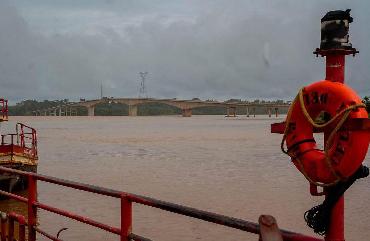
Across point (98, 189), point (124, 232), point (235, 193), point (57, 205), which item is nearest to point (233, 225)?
point (124, 232)

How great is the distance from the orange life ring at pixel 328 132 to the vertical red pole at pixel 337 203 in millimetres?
165

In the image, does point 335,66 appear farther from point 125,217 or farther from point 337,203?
point 125,217

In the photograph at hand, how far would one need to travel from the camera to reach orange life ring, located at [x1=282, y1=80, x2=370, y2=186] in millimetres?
3295

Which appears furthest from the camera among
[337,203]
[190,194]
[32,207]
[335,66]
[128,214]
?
[190,194]

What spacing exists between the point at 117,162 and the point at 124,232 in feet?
97.3

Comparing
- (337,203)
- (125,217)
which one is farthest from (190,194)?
(337,203)

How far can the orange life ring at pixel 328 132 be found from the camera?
329cm

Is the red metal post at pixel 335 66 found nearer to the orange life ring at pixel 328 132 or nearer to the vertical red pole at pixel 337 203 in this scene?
the vertical red pole at pixel 337 203

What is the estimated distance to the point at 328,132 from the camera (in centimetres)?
365

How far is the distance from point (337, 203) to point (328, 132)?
1.86 feet

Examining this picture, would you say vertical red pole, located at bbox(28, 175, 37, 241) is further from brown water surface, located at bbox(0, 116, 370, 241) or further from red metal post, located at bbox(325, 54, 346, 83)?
brown water surface, located at bbox(0, 116, 370, 241)

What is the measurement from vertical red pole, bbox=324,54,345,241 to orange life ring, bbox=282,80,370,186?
0.54ft

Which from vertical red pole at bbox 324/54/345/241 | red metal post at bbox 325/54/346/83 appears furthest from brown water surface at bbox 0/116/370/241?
red metal post at bbox 325/54/346/83

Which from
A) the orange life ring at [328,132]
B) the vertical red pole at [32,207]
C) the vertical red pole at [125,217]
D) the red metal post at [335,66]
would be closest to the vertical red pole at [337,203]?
the red metal post at [335,66]
